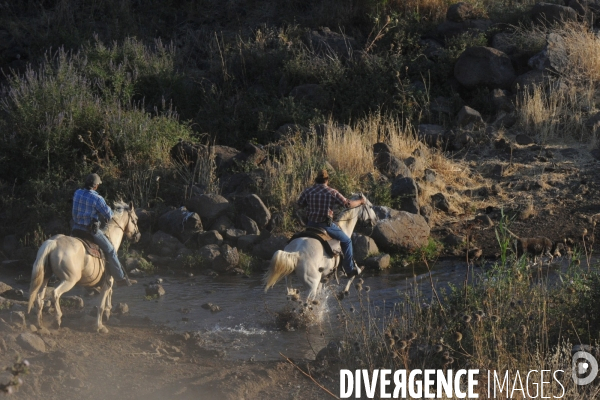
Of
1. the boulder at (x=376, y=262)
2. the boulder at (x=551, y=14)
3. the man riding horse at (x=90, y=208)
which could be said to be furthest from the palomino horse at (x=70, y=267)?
the boulder at (x=551, y=14)

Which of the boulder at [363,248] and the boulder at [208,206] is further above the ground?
the boulder at [208,206]

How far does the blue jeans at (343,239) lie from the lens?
11.5 metres

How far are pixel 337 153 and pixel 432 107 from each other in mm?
4839

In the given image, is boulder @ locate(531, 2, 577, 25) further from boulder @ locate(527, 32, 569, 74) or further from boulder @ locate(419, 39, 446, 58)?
boulder @ locate(419, 39, 446, 58)

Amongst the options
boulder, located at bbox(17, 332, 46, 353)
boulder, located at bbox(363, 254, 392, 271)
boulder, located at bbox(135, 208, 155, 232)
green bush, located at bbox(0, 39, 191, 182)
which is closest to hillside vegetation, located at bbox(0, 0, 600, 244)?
green bush, located at bbox(0, 39, 191, 182)

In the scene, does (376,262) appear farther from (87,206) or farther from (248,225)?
(87,206)

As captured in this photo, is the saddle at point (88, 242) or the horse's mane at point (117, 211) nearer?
the saddle at point (88, 242)

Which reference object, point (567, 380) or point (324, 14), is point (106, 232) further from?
point (324, 14)

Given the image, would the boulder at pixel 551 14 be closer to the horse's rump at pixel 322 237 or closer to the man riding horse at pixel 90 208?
the horse's rump at pixel 322 237

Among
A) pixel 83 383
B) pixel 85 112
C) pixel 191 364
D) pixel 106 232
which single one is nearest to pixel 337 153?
pixel 85 112

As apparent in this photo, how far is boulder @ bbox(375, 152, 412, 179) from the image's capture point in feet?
54.2

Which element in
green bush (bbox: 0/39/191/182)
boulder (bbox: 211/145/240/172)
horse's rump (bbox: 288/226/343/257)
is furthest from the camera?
boulder (bbox: 211/145/240/172)

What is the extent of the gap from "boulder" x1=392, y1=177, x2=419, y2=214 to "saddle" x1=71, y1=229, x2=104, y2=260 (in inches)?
264

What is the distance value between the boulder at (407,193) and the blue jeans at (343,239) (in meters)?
3.92
